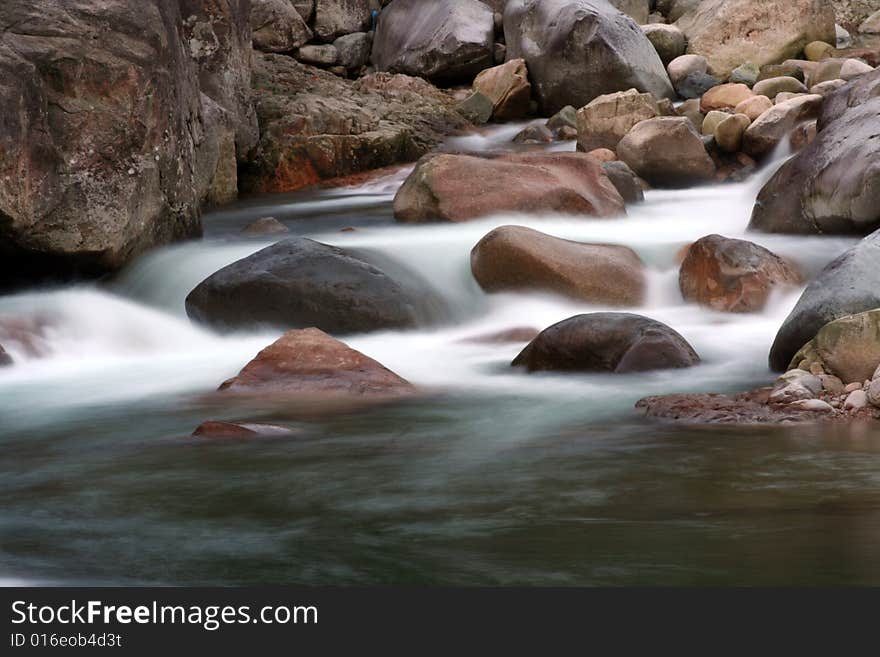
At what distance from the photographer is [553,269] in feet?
27.1

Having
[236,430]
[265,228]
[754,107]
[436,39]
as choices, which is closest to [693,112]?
[754,107]

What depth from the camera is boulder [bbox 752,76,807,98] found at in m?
14.2

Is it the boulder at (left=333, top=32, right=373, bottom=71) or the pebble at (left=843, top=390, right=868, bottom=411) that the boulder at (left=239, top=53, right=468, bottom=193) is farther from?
the pebble at (left=843, top=390, right=868, bottom=411)

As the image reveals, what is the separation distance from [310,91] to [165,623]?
12.5 m

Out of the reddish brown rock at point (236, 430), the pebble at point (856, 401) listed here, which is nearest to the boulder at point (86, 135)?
the reddish brown rock at point (236, 430)

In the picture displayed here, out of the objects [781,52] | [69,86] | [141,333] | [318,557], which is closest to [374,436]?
[318,557]

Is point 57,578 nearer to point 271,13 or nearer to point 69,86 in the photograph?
point 69,86

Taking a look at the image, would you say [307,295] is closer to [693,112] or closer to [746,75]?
[693,112]

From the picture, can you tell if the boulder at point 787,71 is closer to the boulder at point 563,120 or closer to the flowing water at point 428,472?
the boulder at point 563,120

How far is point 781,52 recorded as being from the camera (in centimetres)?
1658

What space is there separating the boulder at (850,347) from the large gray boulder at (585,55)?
32.8ft

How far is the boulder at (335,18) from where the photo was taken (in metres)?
18.2

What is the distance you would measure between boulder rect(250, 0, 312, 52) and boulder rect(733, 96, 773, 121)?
6614 millimetres

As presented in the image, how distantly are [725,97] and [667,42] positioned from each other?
2.82 meters
